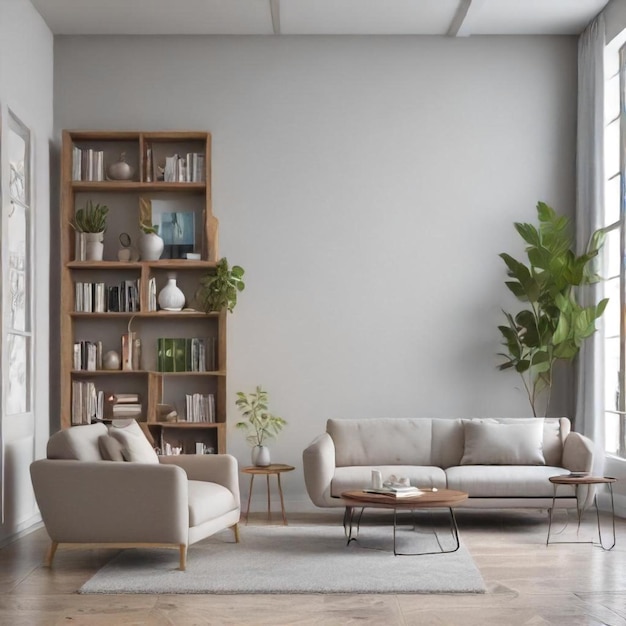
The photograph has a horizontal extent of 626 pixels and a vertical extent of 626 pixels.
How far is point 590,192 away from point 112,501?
177 inches

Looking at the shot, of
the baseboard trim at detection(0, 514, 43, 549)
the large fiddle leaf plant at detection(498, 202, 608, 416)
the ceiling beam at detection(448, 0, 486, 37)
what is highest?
the ceiling beam at detection(448, 0, 486, 37)

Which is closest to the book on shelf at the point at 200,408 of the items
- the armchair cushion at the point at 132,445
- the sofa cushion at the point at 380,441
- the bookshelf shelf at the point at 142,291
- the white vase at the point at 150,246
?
the bookshelf shelf at the point at 142,291

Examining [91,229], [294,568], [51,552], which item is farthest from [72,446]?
[91,229]

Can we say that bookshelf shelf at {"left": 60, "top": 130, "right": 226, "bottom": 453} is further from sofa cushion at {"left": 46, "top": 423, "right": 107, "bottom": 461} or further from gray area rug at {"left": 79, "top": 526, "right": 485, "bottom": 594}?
sofa cushion at {"left": 46, "top": 423, "right": 107, "bottom": 461}

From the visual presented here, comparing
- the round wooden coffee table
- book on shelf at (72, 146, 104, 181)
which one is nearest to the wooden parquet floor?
the round wooden coffee table

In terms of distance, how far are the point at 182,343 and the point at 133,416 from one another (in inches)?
27.4

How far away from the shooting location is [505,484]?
655 centimetres

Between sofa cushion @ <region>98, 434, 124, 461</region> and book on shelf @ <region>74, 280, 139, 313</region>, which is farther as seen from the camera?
book on shelf @ <region>74, 280, 139, 313</region>

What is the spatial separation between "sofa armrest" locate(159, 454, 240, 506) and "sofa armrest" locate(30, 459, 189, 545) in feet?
2.58

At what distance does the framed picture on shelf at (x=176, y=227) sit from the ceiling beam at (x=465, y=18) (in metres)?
2.61

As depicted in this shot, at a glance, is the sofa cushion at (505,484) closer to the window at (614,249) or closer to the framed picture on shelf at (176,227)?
the window at (614,249)

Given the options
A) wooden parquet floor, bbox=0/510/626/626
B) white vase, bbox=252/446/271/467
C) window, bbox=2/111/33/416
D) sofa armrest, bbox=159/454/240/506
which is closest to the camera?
wooden parquet floor, bbox=0/510/626/626

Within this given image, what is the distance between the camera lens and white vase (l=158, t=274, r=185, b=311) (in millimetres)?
7570

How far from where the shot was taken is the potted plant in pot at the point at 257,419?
24.9 ft
